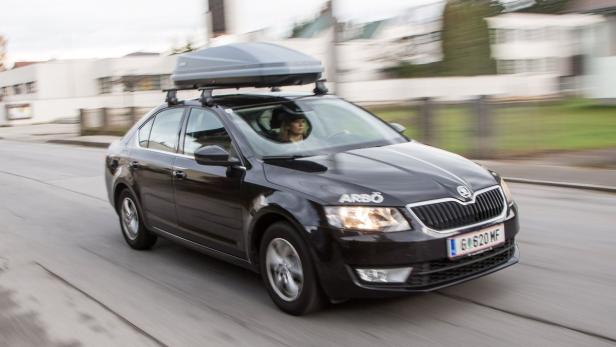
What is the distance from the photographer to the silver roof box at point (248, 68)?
18.6 feet

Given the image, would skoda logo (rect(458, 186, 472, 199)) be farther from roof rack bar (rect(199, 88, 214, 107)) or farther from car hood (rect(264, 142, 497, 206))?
roof rack bar (rect(199, 88, 214, 107))

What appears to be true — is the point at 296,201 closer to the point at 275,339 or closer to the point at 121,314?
the point at 275,339

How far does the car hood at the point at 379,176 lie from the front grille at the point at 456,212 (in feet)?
0.21

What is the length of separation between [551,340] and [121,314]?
2.86 m

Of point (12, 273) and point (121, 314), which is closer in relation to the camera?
point (121, 314)

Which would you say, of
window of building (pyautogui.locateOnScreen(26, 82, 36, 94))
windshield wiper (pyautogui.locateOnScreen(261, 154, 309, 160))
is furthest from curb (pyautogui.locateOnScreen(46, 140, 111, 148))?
window of building (pyautogui.locateOnScreen(26, 82, 36, 94))

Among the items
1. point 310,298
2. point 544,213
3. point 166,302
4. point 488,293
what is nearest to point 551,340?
point 488,293

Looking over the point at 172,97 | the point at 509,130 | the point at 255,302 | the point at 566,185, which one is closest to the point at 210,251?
the point at 255,302

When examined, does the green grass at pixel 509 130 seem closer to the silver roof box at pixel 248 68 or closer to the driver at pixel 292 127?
the silver roof box at pixel 248 68

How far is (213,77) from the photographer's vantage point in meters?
5.84

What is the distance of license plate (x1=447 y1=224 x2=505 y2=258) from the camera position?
425 cm

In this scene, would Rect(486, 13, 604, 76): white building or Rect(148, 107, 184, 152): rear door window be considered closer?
Rect(148, 107, 184, 152): rear door window

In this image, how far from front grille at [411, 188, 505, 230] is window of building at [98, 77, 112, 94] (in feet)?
191

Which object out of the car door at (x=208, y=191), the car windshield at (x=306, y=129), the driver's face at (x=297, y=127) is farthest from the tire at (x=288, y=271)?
the driver's face at (x=297, y=127)
